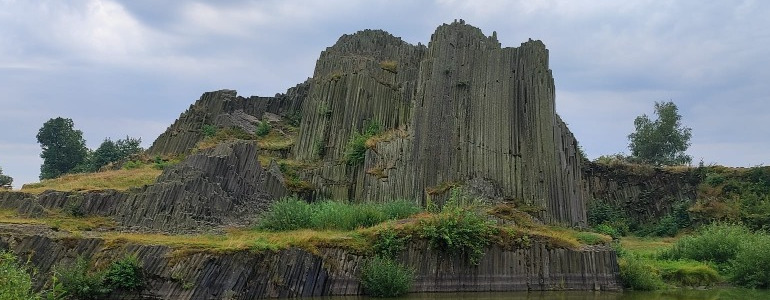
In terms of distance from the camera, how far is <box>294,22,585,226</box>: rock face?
32281 millimetres

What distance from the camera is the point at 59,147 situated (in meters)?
65.9

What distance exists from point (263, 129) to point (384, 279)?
25941mm

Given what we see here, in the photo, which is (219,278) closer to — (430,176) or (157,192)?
(157,192)

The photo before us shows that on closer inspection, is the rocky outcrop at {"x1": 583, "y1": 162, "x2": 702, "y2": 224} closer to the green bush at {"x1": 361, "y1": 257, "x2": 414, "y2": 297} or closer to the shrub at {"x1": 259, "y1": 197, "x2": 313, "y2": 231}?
the shrub at {"x1": 259, "y1": 197, "x2": 313, "y2": 231}

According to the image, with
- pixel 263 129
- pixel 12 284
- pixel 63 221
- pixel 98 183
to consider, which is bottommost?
pixel 12 284

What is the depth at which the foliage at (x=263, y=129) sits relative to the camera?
46781 millimetres

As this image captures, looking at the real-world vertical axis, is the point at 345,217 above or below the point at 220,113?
below

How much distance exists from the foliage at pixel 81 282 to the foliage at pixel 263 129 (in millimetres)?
26356

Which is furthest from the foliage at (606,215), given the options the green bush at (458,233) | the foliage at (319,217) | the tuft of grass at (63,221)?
the tuft of grass at (63,221)

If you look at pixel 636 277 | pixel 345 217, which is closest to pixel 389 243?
pixel 345 217

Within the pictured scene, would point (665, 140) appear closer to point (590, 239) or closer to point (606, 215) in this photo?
point (606, 215)

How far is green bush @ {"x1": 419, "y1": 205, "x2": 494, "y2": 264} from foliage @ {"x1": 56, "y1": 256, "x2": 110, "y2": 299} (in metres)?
10.3

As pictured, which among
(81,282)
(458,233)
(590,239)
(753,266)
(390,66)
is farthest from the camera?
(390,66)

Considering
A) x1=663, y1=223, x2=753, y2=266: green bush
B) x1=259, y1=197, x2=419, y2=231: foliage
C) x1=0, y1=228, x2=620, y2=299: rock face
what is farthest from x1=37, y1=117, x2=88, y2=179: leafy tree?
x1=663, y1=223, x2=753, y2=266: green bush
